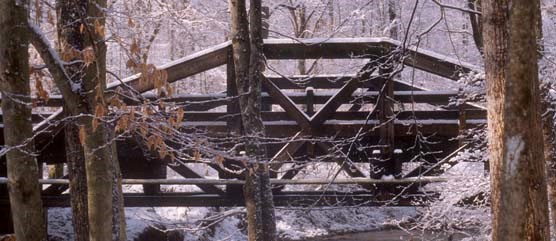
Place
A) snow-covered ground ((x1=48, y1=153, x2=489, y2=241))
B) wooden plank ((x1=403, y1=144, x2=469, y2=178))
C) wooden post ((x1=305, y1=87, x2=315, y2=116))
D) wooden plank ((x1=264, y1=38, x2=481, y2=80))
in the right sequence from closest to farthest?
wooden plank ((x1=403, y1=144, x2=469, y2=178)) → snow-covered ground ((x1=48, y1=153, x2=489, y2=241)) → wooden plank ((x1=264, y1=38, x2=481, y2=80)) → wooden post ((x1=305, y1=87, x2=315, y2=116))

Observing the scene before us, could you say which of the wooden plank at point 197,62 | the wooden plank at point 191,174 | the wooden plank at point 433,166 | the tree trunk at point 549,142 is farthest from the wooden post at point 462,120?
the wooden plank at point 191,174

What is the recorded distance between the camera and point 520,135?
17.8ft

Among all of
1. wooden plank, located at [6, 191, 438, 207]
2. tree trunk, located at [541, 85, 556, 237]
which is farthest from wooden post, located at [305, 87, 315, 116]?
tree trunk, located at [541, 85, 556, 237]

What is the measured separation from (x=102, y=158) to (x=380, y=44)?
586 cm

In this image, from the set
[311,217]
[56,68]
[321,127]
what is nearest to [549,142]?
[321,127]

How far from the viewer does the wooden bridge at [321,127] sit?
1091 cm

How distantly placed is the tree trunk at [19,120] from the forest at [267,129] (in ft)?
0.05

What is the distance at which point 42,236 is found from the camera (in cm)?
716

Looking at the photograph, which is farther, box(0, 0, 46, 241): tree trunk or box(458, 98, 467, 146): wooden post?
box(458, 98, 467, 146): wooden post

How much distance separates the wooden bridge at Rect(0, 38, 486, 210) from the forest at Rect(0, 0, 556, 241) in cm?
3

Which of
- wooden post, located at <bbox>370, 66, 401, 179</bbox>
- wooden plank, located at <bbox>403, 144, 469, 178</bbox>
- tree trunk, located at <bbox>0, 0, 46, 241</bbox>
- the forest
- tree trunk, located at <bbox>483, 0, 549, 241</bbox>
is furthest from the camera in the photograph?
wooden post, located at <bbox>370, 66, 401, 179</bbox>

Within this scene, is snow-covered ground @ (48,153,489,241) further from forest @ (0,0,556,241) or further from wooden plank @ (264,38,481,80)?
wooden plank @ (264,38,481,80)

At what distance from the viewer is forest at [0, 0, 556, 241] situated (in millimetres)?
5520

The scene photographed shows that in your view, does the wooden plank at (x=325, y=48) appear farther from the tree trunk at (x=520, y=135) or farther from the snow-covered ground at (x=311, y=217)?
the tree trunk at (x=520, y=135)
